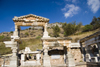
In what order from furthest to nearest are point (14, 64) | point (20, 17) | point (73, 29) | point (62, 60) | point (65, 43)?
point (73, 29)
point (62, 60)
point (20, 17)
point (65, 43)
point (14, 64)

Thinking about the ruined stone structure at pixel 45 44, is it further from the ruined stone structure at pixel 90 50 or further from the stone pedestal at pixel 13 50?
the ruined stone structure at pixel 90 50

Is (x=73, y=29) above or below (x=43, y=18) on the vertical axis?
above

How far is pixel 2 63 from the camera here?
46.6 ft

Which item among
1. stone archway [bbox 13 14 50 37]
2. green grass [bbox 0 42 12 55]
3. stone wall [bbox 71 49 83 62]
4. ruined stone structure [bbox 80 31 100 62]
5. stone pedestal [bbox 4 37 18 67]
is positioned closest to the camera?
stone pedestal [bbox 4 37 18 67]

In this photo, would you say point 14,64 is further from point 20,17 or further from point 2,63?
point 20,17

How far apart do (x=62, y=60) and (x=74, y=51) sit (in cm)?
338

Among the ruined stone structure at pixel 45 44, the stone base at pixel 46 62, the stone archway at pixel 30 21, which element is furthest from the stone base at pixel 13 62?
the stone archway at pixel 30 21

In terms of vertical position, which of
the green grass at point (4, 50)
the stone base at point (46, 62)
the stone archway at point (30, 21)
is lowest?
the stone base at point (46, 62)

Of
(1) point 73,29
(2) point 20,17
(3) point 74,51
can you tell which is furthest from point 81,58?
(1) point 73,29

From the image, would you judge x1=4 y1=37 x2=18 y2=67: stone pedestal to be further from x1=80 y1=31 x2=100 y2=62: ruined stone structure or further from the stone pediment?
x1=80 y1=31 x2=100 y2=62: ruined stone structure

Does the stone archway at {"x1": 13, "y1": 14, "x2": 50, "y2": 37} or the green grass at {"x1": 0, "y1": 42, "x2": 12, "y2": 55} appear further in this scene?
the green grass at {"x1": 0, "y1": 42, "x2": 12, "y2": 55}

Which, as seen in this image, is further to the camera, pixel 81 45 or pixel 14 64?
pixel 81 45

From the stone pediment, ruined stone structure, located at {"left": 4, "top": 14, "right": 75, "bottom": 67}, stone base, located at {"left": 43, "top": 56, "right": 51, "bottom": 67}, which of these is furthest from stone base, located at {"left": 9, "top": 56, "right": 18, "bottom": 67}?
the stone pediment

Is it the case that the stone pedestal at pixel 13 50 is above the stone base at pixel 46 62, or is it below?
above
